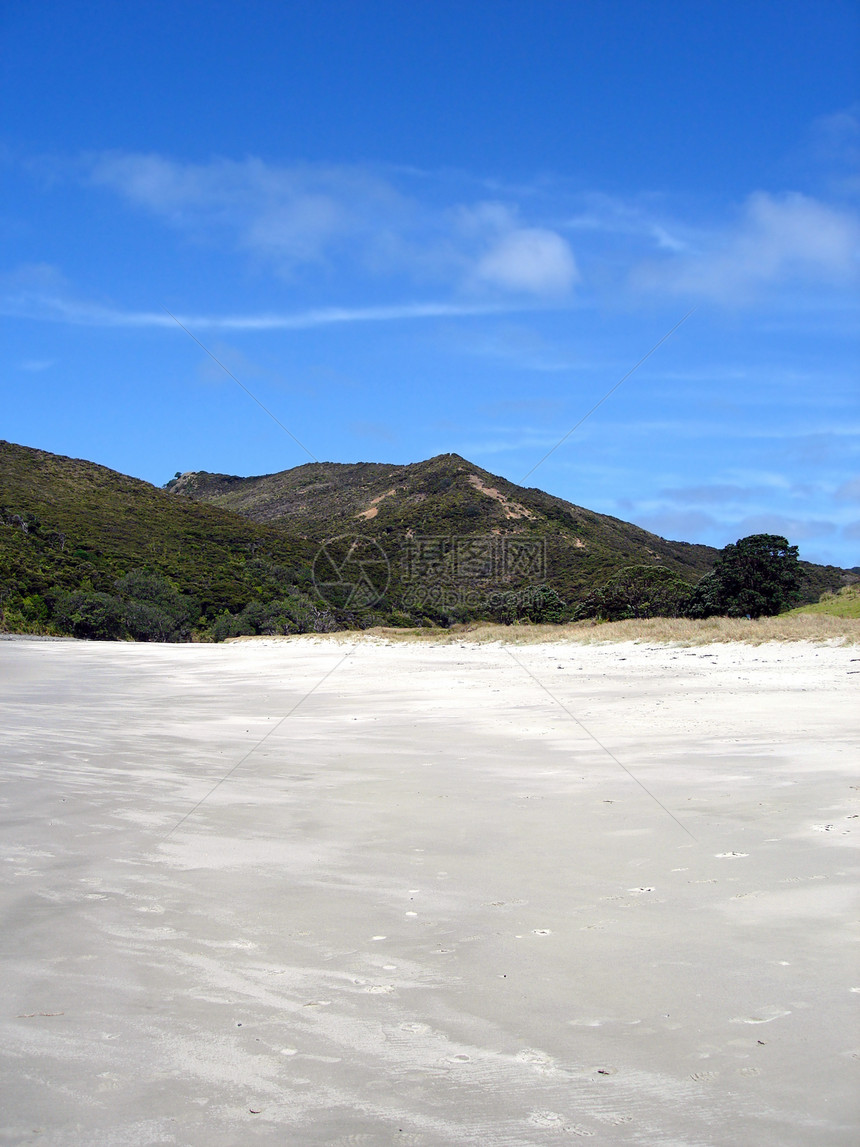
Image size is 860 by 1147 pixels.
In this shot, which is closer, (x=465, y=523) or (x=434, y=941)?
(x=434, y=941)

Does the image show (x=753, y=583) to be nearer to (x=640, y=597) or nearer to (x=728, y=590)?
(x=728, y=590)

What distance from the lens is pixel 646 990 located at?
2998 millimetres

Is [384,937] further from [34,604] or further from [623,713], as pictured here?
[34,604]

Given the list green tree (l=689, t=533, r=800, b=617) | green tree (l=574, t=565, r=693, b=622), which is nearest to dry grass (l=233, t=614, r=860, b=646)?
green tree (l=574, t=565, r=693, b=622)

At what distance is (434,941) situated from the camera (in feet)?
11.3

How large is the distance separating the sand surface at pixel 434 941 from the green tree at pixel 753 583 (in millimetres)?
34529

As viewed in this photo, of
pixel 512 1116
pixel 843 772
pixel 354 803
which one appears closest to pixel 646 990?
pixel 512 1116

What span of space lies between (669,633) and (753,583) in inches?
932

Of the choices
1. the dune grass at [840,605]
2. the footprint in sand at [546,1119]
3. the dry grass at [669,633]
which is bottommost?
the footprint in sand at [546,1119]

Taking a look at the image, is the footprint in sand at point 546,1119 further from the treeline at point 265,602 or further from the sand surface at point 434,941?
the treeline at point 265,602

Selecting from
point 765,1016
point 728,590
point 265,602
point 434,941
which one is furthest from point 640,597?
point 765,1016

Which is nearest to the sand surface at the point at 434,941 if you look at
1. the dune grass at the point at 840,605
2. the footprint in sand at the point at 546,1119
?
the footprint in sand at the point at 546,1119

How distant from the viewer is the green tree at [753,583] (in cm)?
4069

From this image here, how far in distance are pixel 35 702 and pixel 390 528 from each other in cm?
6307
